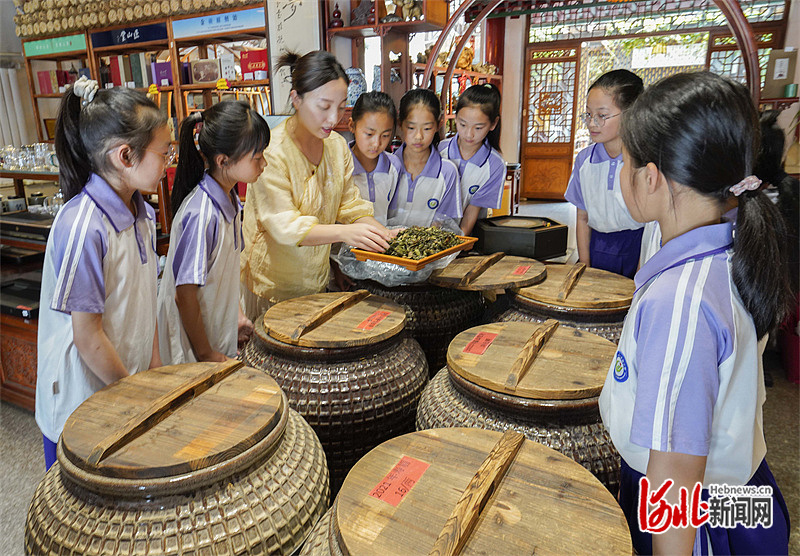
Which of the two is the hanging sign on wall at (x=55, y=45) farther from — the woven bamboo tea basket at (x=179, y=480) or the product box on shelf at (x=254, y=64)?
the woven bamboo tea basket at (x=179, y=480)

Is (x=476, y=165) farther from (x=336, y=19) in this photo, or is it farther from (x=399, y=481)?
(x=336, y=19)

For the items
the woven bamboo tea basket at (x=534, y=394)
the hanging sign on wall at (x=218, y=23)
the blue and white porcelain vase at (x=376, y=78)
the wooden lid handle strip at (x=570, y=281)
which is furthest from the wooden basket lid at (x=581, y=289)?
the hanging sign on wall at (x=218, y=23)

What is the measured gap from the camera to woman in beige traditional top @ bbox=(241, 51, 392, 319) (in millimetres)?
1703

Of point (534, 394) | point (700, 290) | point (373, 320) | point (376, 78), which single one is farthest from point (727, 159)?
point (376, 78)

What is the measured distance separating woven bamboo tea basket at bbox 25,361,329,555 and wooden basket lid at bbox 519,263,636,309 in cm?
92

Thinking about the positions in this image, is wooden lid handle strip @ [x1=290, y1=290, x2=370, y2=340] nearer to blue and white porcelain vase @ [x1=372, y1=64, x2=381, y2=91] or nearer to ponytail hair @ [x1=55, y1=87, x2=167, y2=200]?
ponytail hair @ [x1=55, y1=87, x2=167, y2=200]

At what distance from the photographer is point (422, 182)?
8.20ft

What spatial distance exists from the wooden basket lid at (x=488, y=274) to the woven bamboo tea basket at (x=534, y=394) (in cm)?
41

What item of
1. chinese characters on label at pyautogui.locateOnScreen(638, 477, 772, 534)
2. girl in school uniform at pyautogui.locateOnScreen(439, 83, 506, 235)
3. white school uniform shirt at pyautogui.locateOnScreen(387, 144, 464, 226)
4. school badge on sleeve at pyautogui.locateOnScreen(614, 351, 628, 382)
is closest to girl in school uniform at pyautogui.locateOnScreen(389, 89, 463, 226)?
white school uniform shirt at pyautogui.locateOnScreen(387, 144, 464, 226)

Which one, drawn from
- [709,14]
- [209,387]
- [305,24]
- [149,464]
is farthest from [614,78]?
[709,14]

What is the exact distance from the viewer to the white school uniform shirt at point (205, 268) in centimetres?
150

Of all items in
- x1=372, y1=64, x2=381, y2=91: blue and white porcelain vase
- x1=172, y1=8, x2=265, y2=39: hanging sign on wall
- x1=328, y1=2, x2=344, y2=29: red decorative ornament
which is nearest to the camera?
x1=328, y1=2, x2=344, y2=29: red decorative ornament

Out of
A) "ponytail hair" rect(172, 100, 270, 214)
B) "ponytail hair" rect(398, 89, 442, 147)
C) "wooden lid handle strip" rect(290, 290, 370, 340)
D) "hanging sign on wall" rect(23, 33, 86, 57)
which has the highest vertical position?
"hanging sign on wall" rect(23, 33, 86, 57)

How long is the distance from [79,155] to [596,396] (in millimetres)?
1297
